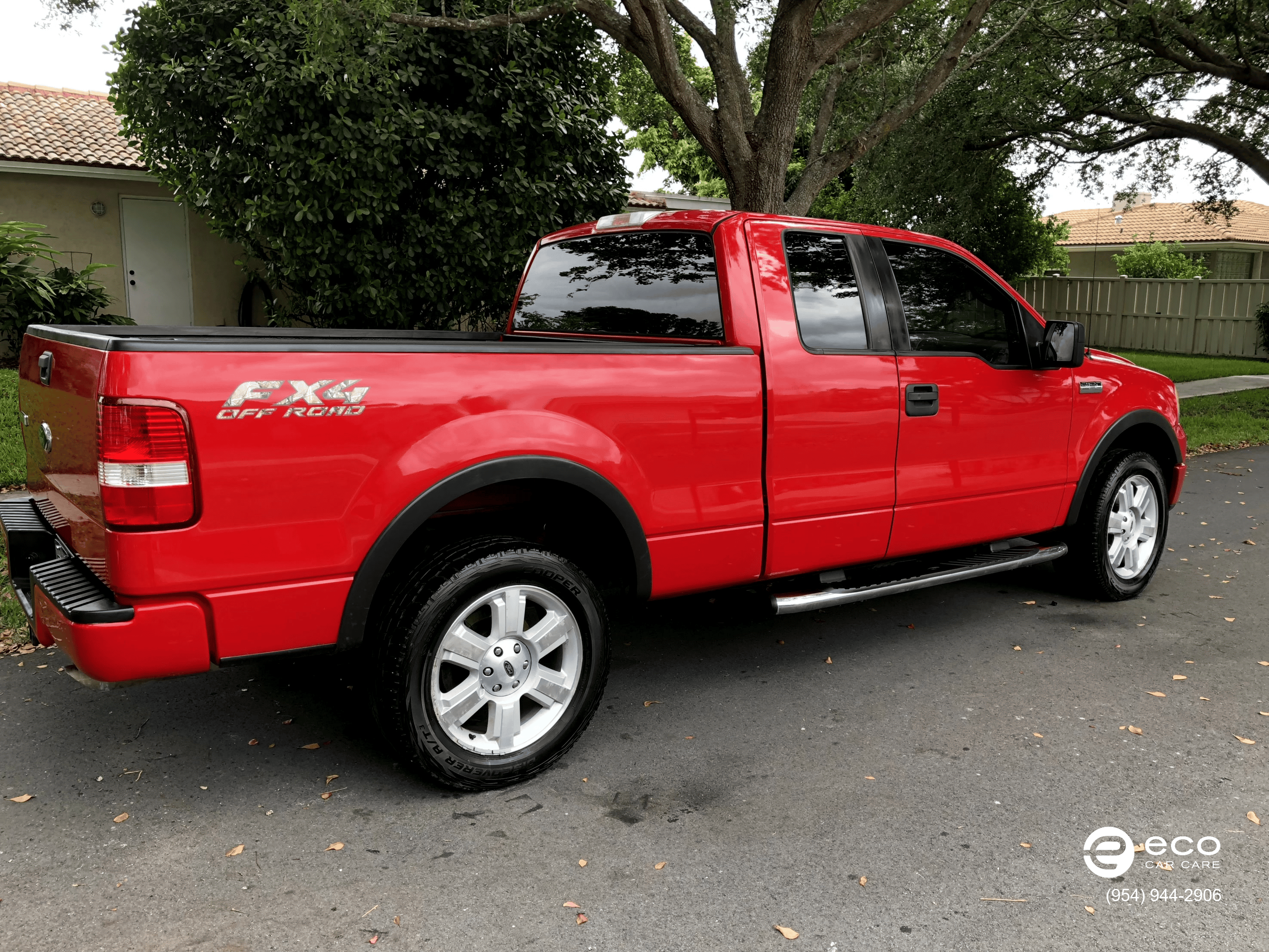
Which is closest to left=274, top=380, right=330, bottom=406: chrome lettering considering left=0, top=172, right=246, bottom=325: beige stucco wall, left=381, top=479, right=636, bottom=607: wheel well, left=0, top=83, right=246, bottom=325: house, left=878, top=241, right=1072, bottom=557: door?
left=381, top=479, right=636, bottom=607: wheel well

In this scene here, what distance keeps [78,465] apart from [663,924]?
7.00ft

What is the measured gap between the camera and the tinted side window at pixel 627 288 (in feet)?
13.3

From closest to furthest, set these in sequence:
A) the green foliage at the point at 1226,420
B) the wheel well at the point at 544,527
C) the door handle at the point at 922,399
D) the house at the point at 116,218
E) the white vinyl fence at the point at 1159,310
Answer: 1. the wheel well at the point at 544,527
2. the door handle at the point at 922,399
3. the green foliage at the point at 1226,420
4. the house at the point at 116,218
5. the white vinyl fence at the point at 1159,310

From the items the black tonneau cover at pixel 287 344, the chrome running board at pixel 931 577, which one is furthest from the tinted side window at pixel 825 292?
the chrome running board at pixel 931 577

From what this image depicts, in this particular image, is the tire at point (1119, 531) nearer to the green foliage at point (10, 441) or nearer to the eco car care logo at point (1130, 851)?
→ the eco car care logo at point (1130, 851)

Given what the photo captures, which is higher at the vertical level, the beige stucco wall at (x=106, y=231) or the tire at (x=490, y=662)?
the beige stucco wall at (x=106, y=231)

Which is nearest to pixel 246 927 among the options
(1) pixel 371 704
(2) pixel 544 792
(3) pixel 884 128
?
(1) pixel 371 704

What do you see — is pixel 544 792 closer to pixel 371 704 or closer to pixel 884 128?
pixel 371 704

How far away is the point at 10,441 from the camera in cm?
819

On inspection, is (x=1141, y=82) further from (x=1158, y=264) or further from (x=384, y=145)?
(x=1158, y=264)

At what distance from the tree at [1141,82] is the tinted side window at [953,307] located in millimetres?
11121

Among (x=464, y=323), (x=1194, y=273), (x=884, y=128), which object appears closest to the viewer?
(x=884, y=128)

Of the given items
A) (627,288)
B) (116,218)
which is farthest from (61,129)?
(627,288)

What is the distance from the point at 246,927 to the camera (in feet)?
8.62
